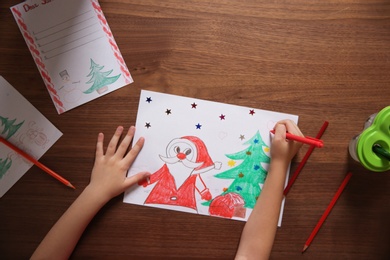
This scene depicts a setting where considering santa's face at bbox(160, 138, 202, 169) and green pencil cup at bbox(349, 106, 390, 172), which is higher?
green pencil cup at bbox(349, 106, 390, 172)

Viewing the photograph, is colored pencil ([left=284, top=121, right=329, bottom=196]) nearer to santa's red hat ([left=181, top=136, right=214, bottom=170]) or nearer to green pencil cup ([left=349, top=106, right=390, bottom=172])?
green pencil cup ([left=349, top=106, right=390, bottom=172])

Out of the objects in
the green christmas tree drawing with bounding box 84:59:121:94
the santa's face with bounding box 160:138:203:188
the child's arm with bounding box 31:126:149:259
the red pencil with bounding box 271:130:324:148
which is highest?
the green christmas tree drawing with bounding box 84:59:121:94

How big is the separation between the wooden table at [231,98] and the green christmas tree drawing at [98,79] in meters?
0.03

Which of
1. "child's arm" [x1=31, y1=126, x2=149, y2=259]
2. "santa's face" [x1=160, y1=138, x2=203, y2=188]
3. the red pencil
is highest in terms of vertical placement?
the red pencil

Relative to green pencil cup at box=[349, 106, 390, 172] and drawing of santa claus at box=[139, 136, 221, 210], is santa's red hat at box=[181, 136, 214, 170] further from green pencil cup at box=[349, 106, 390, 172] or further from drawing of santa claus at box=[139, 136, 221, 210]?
green pencil cup at box=[349, 106, 390, 172]

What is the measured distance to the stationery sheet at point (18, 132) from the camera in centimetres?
81

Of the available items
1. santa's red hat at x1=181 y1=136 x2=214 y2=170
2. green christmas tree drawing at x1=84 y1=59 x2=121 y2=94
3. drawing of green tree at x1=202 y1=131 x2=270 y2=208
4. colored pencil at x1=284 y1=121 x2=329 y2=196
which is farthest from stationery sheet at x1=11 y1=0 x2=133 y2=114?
colored pencil at x1=284 y1=121 x2=329 y2=196

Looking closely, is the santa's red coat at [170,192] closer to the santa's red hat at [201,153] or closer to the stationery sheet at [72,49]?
the santa's red hat at [201,153]

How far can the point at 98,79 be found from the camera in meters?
0.82

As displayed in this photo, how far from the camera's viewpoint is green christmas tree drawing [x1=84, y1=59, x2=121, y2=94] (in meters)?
0.82

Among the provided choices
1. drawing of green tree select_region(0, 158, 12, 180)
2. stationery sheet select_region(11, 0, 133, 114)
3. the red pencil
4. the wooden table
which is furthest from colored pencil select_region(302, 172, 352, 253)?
drawing of green tree select_region(0, 158, 12, 180)

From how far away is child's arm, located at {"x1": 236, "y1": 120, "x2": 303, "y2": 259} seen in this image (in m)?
0.78

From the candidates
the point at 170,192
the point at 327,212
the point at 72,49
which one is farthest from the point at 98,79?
the point at 327,212

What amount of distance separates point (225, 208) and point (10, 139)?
52 cm
